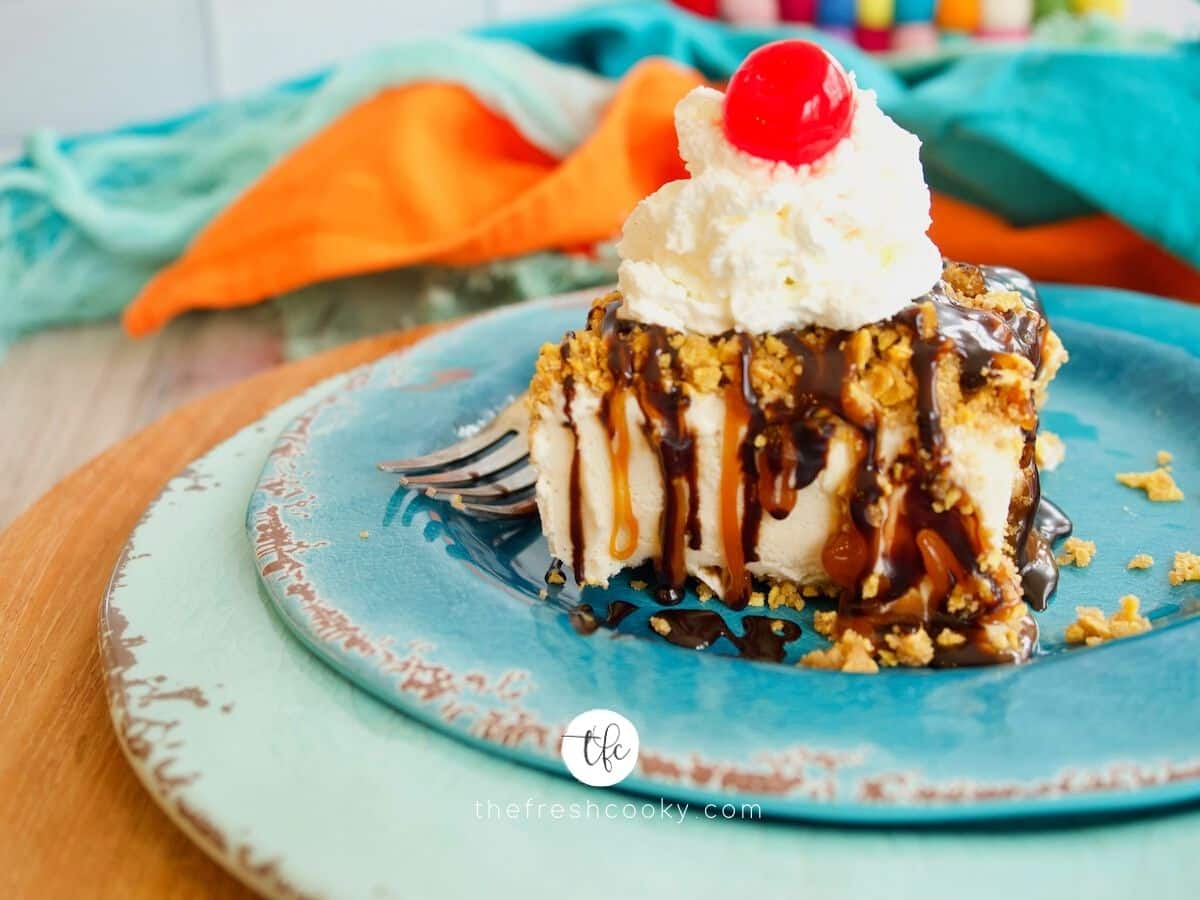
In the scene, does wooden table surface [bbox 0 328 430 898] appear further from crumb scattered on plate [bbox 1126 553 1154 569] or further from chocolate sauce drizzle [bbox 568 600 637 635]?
crumb scattered on plate [bbox 1126 553 1154 569]

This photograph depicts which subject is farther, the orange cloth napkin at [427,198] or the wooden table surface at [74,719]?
the orange cloth napkin at [427,198]

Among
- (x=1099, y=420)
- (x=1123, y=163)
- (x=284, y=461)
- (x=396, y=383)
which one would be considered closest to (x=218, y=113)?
(x=396, y=383)

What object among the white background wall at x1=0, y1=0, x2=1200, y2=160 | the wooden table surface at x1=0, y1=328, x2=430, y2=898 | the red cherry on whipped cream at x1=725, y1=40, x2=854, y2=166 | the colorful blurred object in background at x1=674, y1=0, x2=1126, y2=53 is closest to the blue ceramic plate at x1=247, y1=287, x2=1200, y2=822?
the wooden table surface at x1=0, y1=328, x2=430, y2=898

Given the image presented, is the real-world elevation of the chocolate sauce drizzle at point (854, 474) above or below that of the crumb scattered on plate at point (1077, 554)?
above

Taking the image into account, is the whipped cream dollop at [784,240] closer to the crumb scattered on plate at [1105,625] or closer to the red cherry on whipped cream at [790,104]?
the red cherry on whipped cream at [790,104]

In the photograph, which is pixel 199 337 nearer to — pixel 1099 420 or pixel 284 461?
pixel 284 461

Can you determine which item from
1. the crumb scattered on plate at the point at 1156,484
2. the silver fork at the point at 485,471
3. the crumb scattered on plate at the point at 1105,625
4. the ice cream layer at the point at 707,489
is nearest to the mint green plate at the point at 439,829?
the crumb scattered on plate at the point at 1105,625
